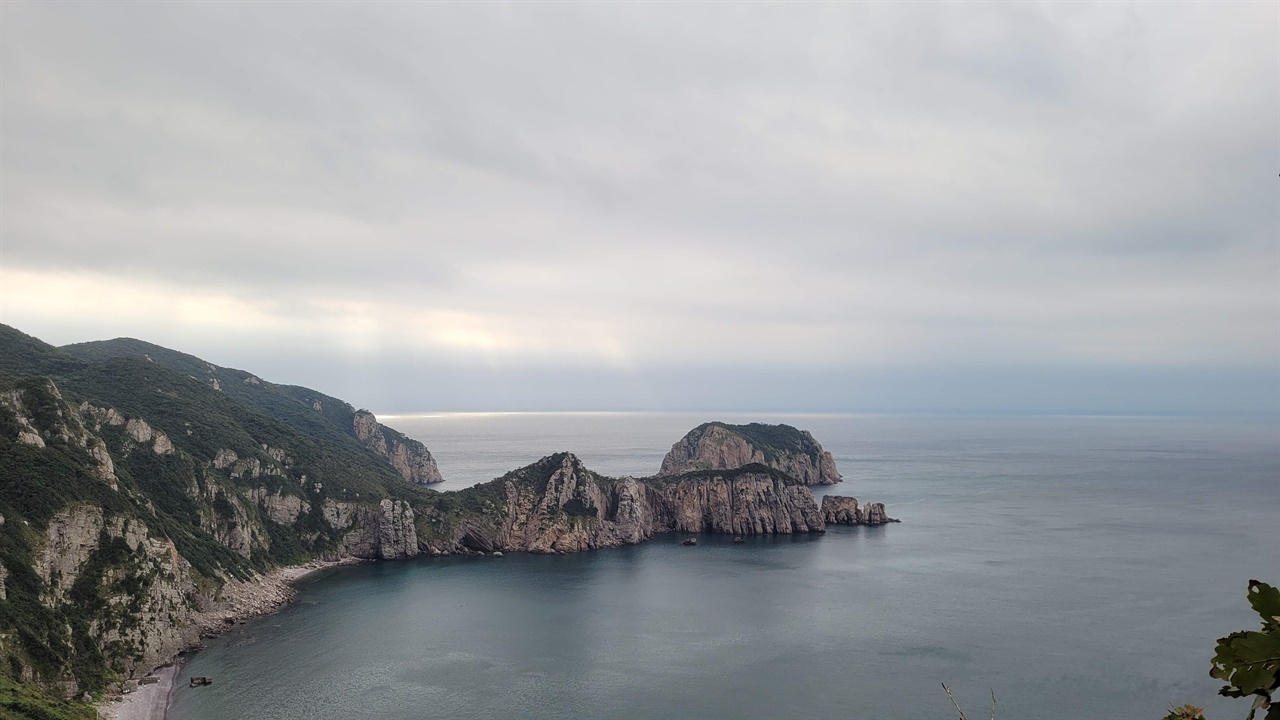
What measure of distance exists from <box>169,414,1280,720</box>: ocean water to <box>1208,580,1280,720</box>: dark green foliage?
7532cm

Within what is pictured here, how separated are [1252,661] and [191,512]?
145 m

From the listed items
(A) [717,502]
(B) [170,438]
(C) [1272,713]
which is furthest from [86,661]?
(A) [717,502]

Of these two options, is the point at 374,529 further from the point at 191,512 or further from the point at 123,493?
the point at 123,493

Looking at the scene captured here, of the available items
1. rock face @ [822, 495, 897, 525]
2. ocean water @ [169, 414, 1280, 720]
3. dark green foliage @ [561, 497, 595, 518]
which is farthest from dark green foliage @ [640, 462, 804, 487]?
ocean water @ [169, 414, 1280, 720]

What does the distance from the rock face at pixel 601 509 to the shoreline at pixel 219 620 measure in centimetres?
2509

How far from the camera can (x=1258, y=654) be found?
608cm

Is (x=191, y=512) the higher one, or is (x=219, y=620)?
(x=191, y=512)

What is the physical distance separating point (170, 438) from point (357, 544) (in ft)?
140

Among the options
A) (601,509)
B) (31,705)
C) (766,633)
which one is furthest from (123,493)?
(601,509)

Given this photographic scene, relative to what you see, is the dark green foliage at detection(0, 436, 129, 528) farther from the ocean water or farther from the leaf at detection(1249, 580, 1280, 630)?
the leaf at detection(1249, 580, 1280, 630)

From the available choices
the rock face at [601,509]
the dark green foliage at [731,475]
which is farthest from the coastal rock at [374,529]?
the dark green foliage at [731,475]

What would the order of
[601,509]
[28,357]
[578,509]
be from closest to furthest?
[28,357], [578,509], [601,509]

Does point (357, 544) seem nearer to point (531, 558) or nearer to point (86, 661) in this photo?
point (531, 558)

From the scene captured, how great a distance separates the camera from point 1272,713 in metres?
6.03
